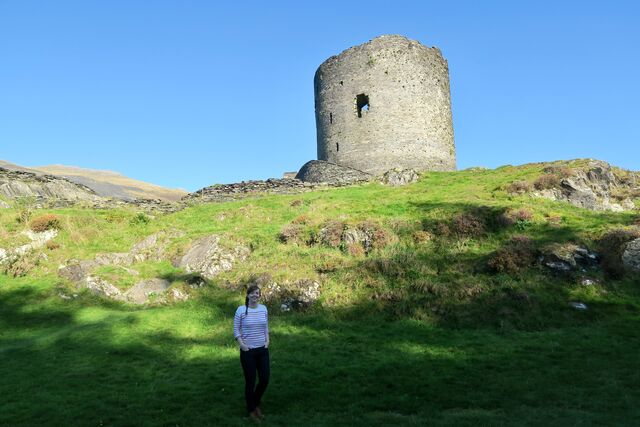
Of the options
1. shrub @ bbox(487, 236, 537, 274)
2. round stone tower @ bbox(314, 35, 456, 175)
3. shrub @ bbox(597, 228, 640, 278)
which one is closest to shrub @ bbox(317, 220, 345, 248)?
shrub @ bbox(487, 236, 537, 274)

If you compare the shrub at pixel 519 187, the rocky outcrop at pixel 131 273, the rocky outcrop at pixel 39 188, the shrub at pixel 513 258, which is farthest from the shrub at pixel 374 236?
the rocky outcrop at pixel 39 188

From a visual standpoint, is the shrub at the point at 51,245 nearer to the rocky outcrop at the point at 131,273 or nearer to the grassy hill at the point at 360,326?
the grassy hill at the point at 360,326

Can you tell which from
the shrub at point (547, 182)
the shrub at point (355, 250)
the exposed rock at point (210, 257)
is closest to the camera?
the shrub at point (355, 250)

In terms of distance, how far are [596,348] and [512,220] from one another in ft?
29.8

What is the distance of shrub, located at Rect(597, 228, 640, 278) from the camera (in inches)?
690

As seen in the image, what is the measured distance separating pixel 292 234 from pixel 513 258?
964cm

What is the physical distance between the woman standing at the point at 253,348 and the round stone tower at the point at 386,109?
31.3 meters

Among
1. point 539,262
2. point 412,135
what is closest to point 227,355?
point 539,262

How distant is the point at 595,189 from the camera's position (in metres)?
27.7

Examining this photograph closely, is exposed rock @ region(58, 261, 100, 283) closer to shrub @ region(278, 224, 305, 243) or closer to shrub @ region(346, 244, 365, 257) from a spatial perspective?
shrub @ region(278, 224, 305, 243)

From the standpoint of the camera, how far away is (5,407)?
10.0 m

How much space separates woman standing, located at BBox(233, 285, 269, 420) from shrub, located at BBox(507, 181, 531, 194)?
69.4 ft

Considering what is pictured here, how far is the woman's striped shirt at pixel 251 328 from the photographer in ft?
30.5

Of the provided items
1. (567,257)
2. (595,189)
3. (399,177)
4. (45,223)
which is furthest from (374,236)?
(45,223)
